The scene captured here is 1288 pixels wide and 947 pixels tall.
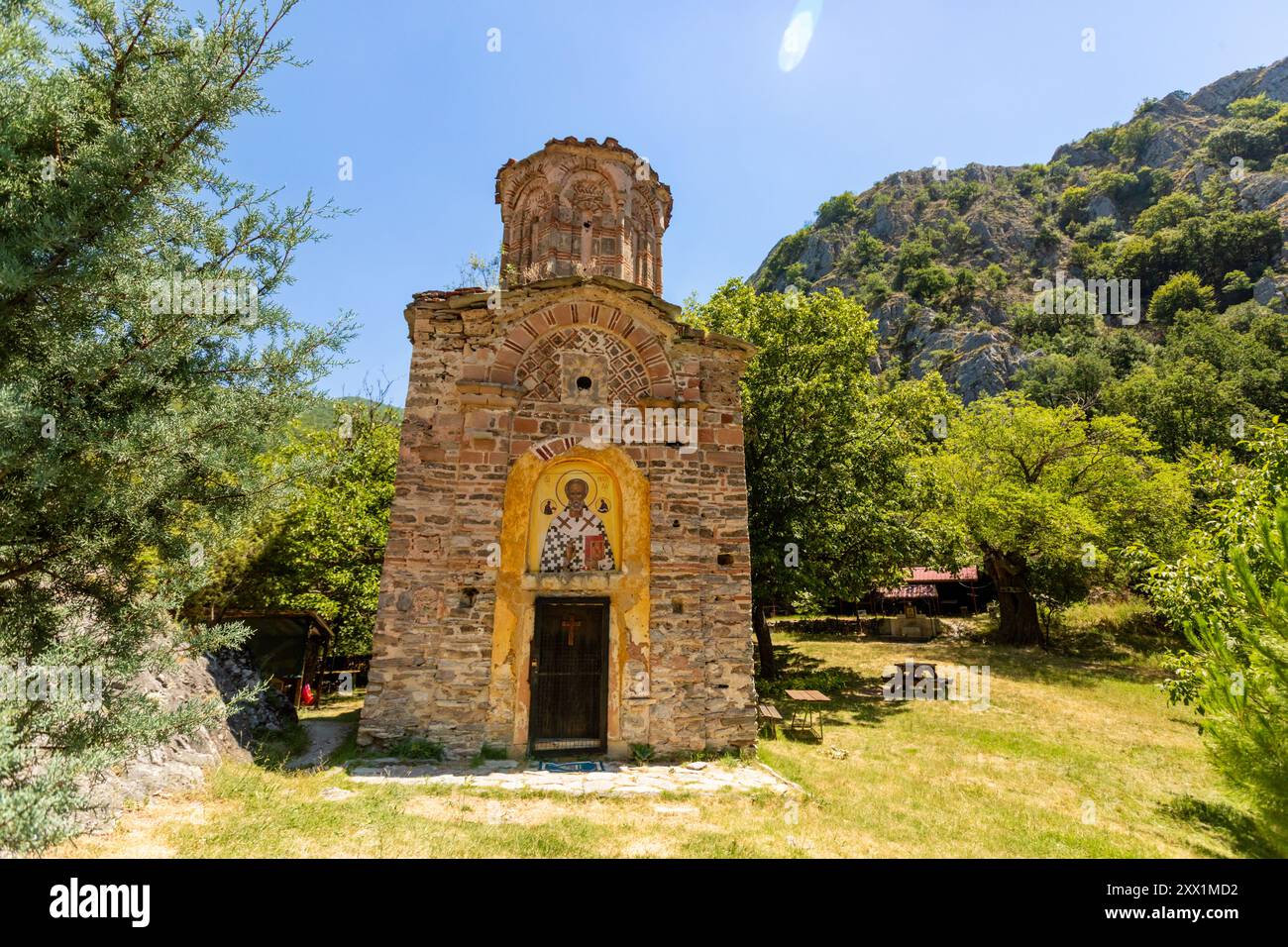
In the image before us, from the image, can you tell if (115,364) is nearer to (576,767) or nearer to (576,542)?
(576,542)

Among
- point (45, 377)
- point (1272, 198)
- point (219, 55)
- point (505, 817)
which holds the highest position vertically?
point (1272, 198)

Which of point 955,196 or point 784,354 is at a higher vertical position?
point 955,196

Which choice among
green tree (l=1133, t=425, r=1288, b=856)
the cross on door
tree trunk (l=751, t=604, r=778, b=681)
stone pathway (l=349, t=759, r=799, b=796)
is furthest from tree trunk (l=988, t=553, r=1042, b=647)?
the cross on door

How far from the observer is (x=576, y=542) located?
28.1 ft

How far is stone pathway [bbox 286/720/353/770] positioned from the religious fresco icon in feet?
11.7

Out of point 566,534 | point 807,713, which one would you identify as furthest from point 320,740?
point 807,713

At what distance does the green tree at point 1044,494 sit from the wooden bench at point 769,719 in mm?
11786

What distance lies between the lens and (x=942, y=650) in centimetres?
1925

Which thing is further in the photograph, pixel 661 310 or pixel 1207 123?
pixel 1207 123

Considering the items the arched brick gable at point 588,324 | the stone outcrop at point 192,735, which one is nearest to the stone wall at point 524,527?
the arched brick gable at point 588,324
